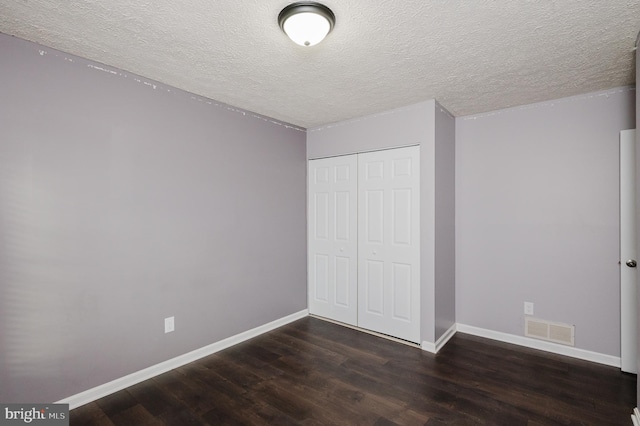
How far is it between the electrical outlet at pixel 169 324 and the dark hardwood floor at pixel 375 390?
0.36 m

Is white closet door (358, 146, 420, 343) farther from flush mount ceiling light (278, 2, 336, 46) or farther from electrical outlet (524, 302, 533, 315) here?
flush mount ceiling light (278, 2, 336, 46)

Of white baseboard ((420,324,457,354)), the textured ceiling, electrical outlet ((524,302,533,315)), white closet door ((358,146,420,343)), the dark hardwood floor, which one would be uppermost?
the textured ceiling

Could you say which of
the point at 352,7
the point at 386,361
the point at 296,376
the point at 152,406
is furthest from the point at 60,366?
the point at 352,7

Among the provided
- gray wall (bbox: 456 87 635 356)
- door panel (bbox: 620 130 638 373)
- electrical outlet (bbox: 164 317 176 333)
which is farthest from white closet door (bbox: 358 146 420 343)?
electrical outlet (bbox: 164 317 176 333)

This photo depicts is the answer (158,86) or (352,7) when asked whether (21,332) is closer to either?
(158,86)

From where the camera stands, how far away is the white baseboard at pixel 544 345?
279 cm

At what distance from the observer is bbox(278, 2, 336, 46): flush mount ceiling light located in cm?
164

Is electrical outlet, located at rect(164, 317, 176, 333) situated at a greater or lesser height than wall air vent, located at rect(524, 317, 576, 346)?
greater

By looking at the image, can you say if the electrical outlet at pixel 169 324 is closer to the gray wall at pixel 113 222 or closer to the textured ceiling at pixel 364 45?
the gray wall at pixel 113 222

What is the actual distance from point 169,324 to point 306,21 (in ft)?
8.54

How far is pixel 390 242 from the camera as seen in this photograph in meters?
3.41

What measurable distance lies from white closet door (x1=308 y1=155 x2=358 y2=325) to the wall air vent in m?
1.79

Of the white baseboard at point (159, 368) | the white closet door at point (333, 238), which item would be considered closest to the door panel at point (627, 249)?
the white closet door at point (333, 238)

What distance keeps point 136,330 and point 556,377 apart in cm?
347
